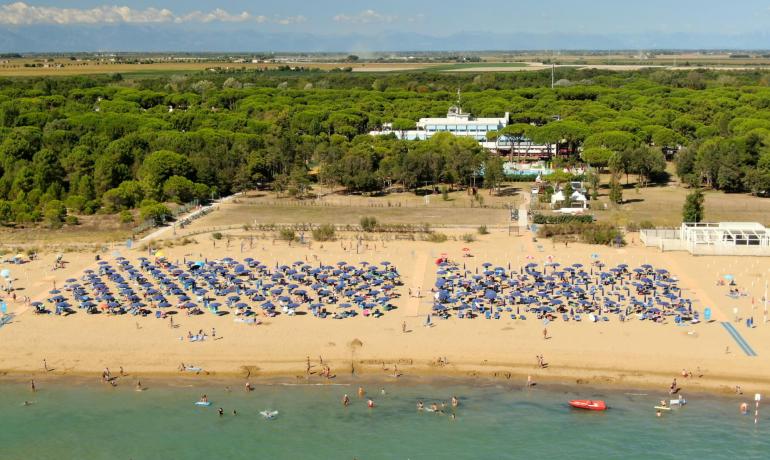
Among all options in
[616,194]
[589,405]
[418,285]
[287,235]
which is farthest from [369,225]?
[589,405]

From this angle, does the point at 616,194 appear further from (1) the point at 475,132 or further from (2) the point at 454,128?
(2) the point at 454,128

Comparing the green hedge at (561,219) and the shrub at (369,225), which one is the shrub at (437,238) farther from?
the green hedge at (561,219)

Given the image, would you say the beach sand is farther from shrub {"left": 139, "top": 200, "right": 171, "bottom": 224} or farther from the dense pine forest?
the dense pine forest

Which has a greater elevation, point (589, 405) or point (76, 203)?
point (76, 203)

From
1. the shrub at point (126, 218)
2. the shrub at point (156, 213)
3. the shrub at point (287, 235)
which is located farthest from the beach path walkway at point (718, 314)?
the shrub at point (126, 218)

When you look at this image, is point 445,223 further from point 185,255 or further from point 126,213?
point 126,213

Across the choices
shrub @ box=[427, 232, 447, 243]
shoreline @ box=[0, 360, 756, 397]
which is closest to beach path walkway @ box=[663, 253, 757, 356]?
shoreline @ box=[0, 360, 756, 397]

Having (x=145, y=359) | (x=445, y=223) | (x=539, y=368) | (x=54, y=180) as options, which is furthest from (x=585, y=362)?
(x=54, y=180)
